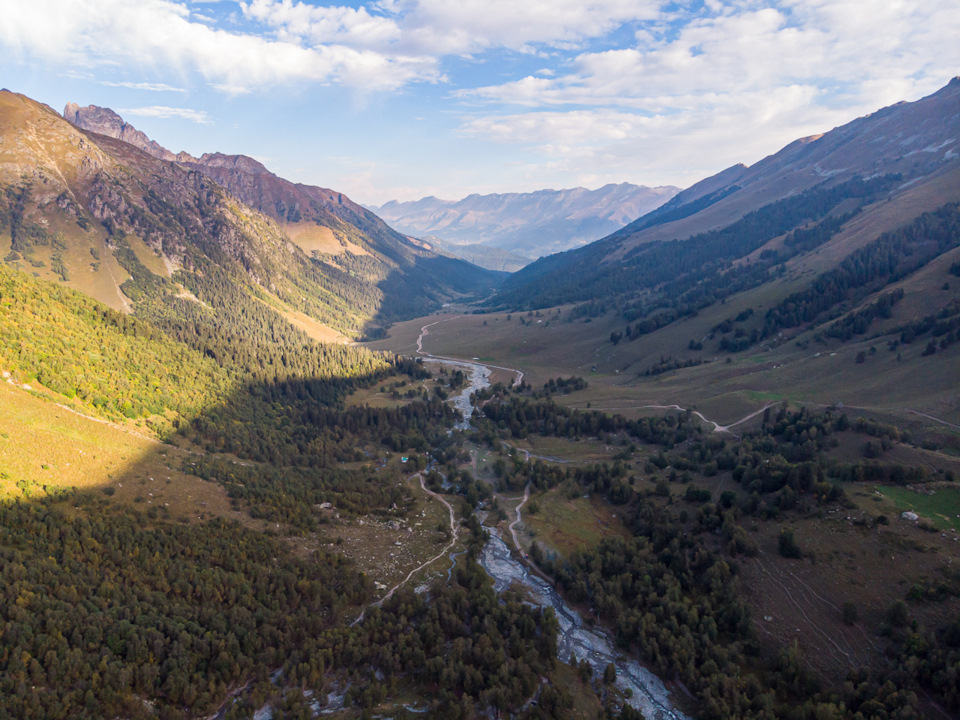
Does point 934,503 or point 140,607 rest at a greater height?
point 140,607

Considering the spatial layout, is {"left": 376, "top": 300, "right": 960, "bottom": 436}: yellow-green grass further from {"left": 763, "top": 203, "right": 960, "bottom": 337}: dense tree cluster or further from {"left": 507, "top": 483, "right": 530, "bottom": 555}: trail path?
{"left": 507, "top": 483, "right": 530, "bottom": 555}: trail path

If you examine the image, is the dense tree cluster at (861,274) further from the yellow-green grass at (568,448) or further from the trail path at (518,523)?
the trail path at (518,523)

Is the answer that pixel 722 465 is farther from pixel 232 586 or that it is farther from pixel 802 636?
pixel 232 586

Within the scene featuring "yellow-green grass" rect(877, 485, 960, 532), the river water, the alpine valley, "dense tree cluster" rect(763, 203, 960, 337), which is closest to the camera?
the alpine valley

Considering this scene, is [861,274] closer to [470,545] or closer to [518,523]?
[518,523]

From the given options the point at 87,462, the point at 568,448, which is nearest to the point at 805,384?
the point at 568,448

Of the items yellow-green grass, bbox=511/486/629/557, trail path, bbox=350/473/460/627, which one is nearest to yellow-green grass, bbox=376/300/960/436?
yellow-green grass, bbox=511/486/629/557

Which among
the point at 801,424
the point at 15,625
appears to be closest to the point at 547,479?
the point at 801,424

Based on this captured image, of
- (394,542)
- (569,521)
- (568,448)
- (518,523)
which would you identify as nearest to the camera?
(394,542)
